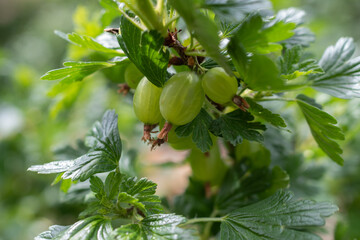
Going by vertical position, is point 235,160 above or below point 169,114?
below

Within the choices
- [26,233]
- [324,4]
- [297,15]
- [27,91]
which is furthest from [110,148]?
[324,4]

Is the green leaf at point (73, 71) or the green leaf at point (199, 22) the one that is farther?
the green leaf at point (73, 71)

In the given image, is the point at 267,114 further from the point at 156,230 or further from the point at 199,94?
the point at 156,230

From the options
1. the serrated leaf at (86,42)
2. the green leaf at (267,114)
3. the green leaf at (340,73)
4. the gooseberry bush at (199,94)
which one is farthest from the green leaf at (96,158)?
the green leaf at (340,73)

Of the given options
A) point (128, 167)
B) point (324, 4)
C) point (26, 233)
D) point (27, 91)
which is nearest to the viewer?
point (128, 167)

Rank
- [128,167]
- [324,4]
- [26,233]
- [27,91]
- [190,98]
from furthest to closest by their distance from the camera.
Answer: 1. [324,4]
2. [27,91]
3. [26,233]
4. [128,167]
5. [190,98]

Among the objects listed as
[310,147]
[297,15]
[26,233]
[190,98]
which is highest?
[190,98]

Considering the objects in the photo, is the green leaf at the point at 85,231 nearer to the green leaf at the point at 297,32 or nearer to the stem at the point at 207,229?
the stem at the point at 207,229

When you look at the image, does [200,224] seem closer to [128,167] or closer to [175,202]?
[175,202]

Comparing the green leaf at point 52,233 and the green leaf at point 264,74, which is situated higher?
the green leaf at point 264,74
